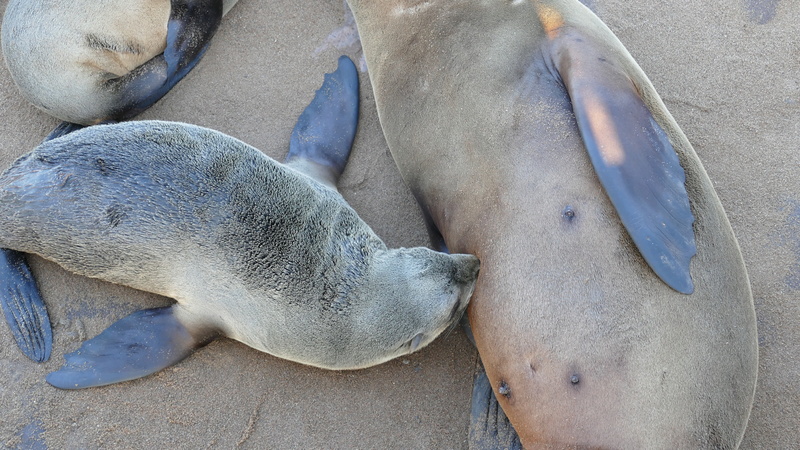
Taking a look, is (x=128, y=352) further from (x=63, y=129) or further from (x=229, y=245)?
(x=63, y=129)

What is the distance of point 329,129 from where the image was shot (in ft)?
12.5

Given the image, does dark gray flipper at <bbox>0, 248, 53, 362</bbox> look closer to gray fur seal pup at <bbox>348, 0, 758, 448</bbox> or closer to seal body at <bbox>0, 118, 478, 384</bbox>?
seal body at <bbox>0, 118, 478, 384</bbox>

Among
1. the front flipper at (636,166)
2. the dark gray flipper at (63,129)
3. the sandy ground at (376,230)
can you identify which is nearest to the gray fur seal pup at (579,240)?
the front flipper at (636,166)

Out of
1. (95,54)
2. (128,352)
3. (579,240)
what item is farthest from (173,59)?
(579,240)

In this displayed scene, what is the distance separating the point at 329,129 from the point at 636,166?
176cm

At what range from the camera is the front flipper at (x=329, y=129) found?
3.66 m

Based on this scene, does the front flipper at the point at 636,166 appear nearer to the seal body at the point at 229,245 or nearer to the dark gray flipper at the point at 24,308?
the seal body at the point at 229,245

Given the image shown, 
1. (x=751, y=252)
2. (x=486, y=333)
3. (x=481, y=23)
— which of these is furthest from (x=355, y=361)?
(x=751, y=252)

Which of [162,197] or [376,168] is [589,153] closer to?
[376,168]

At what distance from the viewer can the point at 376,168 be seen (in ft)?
12.3

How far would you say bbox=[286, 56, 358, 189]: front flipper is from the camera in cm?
366

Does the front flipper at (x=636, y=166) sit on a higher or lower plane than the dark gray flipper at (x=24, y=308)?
higher

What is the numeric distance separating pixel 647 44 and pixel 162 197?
8.65 ft

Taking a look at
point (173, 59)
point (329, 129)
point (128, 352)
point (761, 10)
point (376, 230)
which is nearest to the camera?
point (128, 352)
